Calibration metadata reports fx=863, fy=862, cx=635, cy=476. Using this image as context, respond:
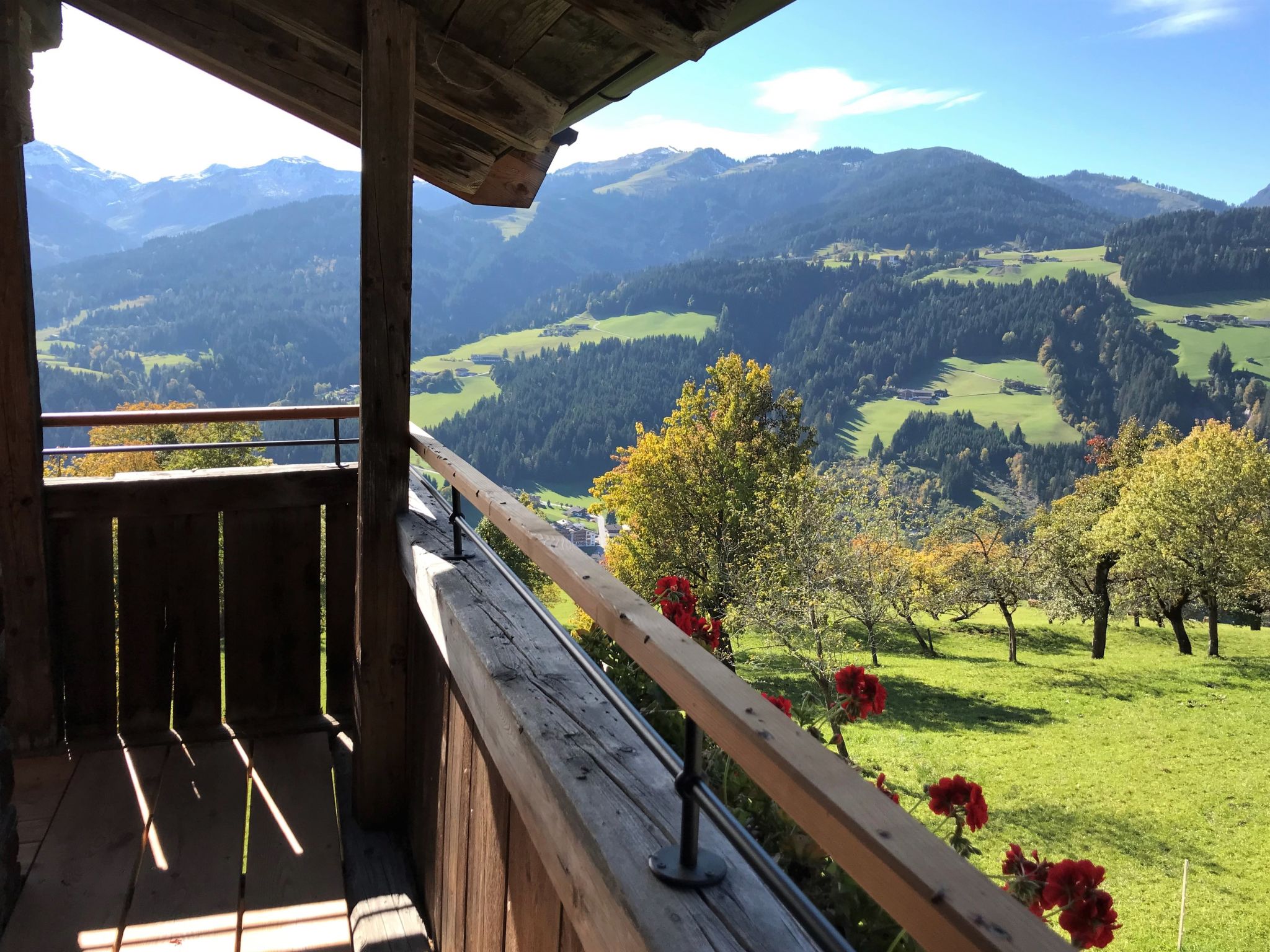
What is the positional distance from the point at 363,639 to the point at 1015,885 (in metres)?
1.56

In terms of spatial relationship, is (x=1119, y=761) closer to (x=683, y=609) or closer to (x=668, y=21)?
(x=683, y=609)

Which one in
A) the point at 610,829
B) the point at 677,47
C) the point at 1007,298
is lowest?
the point at 610,829

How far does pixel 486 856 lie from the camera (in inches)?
54.4

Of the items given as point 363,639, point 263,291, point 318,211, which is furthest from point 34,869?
point 318,211

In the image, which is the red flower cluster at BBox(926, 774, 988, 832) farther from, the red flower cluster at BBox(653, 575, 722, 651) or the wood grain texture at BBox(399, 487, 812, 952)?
the wood grain texture at BBox(399, 487, 812, 952)

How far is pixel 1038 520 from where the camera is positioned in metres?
27.9

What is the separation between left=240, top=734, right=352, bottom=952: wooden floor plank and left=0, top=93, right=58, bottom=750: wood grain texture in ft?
2.20

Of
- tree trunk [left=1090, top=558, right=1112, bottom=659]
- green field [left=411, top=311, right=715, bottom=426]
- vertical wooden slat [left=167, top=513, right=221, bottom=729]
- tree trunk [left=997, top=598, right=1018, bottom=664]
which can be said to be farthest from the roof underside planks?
green field [left=411, top=311, right=715, bottom=426]

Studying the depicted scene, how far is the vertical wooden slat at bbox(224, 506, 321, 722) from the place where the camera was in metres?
2.84

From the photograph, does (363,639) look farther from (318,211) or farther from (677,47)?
(318,211)

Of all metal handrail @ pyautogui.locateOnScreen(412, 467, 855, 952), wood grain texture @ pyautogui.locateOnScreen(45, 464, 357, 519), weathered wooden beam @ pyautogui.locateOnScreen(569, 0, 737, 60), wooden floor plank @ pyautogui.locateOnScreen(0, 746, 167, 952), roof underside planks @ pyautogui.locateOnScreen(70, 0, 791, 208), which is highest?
roof underside planks @ pyautogui.locateOnScreen(70, 0, 791, 208)

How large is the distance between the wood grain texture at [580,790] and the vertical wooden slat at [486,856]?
0.27ft

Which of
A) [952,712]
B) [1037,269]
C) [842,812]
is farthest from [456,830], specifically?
[1037,269]

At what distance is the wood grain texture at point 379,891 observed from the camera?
6.26 ft
